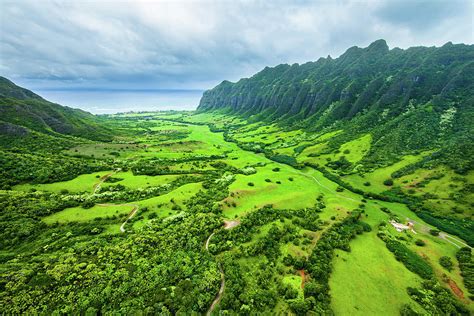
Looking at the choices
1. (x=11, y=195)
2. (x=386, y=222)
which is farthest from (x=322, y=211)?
(x=11, y=195)

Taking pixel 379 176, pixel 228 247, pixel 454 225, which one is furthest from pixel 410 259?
pixel 379 176

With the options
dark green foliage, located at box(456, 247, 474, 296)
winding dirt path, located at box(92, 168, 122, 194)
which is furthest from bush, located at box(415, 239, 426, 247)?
winding dirt path, located at box(92, 168, 122, 194)

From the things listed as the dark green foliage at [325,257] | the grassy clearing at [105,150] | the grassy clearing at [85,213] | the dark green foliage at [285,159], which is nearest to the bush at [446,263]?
the dark green foliage at [325,257]

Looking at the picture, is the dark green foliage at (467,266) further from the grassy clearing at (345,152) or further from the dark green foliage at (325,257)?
the grassy clearing at (345,152)

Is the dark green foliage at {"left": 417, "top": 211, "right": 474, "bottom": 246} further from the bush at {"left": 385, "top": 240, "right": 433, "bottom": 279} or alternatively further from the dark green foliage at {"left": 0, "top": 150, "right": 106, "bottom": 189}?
the dark green foliage at {"left": 0, "top": 150, "right": 106, "bottom": 189}

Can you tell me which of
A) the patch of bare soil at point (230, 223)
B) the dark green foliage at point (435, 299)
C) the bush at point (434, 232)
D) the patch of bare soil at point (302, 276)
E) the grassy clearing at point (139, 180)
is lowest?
the patch of bare soil at point (302, 276)

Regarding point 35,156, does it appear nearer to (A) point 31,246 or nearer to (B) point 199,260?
(A) point 31,246

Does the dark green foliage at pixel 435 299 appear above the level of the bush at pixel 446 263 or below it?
below

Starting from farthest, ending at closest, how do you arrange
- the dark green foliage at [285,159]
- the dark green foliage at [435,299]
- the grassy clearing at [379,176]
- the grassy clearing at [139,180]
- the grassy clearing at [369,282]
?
the dark green foliage at [285,159], the grassy clearing at [379,176], the grassy clearing at [139,180], the grassy clearing at [369,282], the dark green foliage at [435,299]

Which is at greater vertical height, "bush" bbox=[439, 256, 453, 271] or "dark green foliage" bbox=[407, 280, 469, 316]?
"bush" bbox=[439, 256, 453, 271]

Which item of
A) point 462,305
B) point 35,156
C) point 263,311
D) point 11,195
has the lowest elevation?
point 263,311

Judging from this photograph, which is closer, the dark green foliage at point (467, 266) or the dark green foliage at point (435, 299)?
the dark green foliage at point (435, 299)
